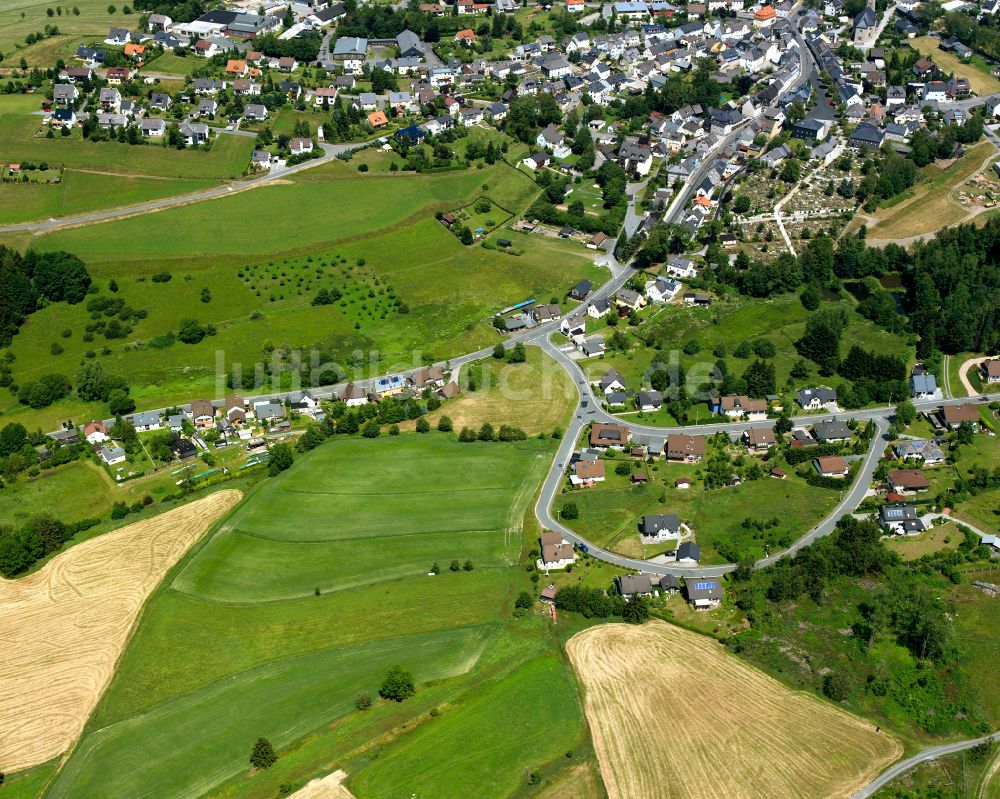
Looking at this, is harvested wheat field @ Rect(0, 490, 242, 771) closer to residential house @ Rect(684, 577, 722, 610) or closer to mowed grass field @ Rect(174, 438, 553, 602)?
mowed grass field @ Rect(174, 438, 553, 602)

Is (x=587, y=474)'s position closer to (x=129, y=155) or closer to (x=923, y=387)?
(x=923, y=387)

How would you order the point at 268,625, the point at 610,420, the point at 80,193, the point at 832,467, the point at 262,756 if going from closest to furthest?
the point at 262,756
the point at 268,625
the point at 832,467
the point at 610,420
the point at 80,193

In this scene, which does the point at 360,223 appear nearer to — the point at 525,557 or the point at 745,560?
the point at 525,557

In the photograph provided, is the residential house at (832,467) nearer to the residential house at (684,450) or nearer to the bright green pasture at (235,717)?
the residential house at (684,450)

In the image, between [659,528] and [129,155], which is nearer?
[659,528]

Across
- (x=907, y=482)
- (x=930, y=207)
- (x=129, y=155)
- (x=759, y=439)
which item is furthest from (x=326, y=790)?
(x=930, y=207)

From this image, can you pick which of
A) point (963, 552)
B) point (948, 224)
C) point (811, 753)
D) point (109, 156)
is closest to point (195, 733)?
point (811, 753)
